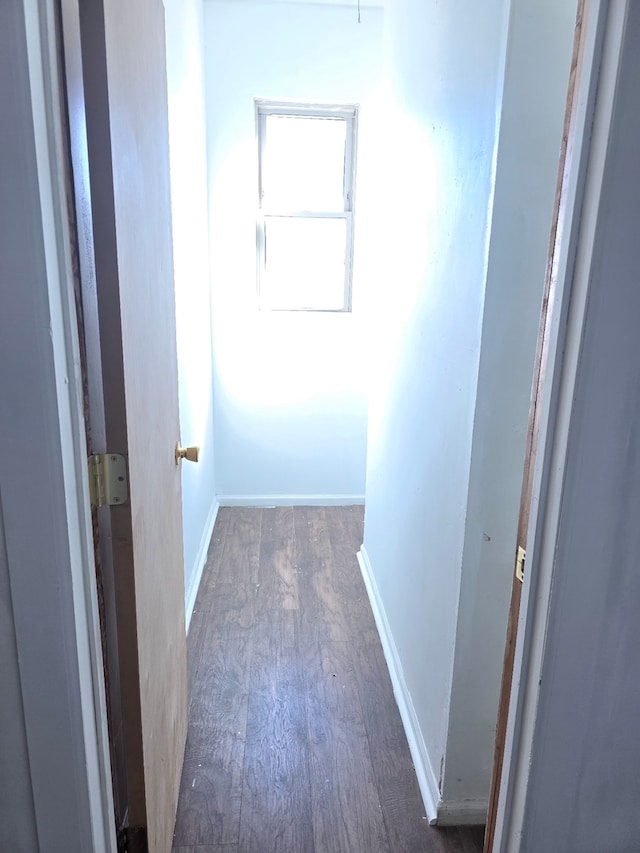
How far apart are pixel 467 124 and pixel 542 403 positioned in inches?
33.4

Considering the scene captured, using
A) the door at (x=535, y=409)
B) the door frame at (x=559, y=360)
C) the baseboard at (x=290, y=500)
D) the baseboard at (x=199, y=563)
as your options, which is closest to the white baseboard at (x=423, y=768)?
the door at (x=535, y=409)

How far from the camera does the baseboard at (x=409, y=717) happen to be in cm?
156

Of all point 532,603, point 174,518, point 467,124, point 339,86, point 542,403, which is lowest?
point 174,518

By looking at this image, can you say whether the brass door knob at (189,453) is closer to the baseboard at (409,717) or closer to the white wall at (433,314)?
the white wall at (433,314)

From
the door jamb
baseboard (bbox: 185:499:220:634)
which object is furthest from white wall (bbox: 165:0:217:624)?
the door jamb

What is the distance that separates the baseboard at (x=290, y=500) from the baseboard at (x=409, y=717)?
3.62 ft

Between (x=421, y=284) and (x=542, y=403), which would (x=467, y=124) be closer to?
(x=421, y=284)

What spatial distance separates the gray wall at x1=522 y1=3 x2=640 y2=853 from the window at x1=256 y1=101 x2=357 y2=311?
279cm

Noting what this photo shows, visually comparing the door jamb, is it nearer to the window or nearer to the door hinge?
the door hinge

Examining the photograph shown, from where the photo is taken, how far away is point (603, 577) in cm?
81

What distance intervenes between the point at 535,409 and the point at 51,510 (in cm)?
71

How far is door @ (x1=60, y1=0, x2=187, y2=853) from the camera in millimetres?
865

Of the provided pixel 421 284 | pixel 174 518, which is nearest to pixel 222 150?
pixel 421 284

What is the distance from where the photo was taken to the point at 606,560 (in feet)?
2.65
